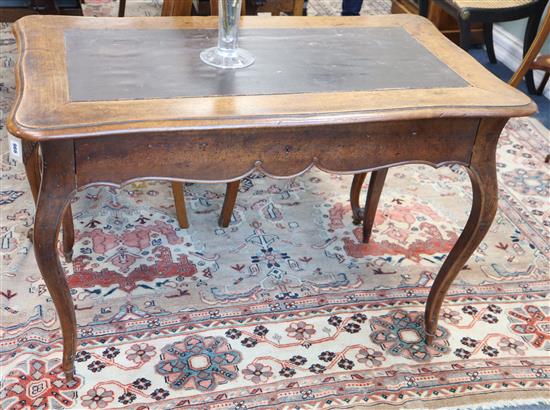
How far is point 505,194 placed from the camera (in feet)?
8.80

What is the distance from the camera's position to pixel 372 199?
7.27ft

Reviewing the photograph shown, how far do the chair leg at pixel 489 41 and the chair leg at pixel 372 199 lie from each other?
2105 mm

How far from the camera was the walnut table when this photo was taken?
1.35 m

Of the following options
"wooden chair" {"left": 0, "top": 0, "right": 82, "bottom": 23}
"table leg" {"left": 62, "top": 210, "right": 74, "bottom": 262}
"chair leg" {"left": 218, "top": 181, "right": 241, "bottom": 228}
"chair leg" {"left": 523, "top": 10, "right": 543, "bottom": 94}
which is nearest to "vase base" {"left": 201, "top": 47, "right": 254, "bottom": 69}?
"chair leg" {"left": 218, "top": 181, "right": 241, "bottom": 228}

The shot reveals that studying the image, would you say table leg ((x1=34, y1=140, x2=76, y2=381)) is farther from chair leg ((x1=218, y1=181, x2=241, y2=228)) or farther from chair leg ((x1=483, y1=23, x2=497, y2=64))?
chair leg ((x1=483, y1=23, x2=497, y2=64))

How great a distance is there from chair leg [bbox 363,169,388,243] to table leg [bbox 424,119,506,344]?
0.45 meters

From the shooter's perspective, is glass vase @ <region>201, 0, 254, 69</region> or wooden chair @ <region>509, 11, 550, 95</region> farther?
wooden chair @ <region>509, 11, 550, 95</region>

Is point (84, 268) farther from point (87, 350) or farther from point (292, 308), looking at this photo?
point (292, 308)

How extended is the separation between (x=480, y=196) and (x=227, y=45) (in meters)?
0.80

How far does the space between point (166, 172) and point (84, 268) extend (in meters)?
0.85

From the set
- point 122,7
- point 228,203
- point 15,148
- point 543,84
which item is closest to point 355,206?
point 228,203

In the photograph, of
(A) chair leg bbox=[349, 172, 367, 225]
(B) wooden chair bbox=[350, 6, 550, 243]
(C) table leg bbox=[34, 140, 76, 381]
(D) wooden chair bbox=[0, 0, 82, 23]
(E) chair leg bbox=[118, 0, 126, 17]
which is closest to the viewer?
(C) table leg bbox=[34, 140, 76, 381]

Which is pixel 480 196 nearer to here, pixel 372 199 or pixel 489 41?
pixel 372 199

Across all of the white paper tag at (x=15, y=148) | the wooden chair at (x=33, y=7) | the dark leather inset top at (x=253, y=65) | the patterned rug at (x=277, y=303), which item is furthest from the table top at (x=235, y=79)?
the wooden chair at (x=33, y=7)
